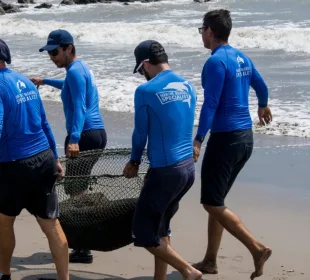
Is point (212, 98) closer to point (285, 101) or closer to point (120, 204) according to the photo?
point (120, 204)

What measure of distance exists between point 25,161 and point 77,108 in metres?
1.01

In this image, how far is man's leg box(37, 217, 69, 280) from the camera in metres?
5.12

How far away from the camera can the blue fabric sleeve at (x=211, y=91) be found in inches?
210

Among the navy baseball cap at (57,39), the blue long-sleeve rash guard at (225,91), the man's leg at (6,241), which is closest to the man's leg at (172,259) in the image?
the blue long-sleeve rash guard at (225,91)

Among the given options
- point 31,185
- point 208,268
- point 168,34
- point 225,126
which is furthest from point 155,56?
point 168,34

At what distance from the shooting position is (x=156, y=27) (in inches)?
1161

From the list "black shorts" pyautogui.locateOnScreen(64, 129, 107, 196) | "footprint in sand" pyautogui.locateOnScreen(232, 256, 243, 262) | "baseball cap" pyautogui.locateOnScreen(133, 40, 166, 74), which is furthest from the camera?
"footprint in sand" pyautogui.locateOnScreen(232, 256, 243, 262)

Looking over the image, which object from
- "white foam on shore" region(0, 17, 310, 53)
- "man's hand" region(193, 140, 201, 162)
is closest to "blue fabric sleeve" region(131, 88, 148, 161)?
"man's hand" region(193, 140, 201, 162)

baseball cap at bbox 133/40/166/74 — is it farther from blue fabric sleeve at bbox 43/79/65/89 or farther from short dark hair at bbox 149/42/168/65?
blue fabric sleeve at bbox 43/79/65/89

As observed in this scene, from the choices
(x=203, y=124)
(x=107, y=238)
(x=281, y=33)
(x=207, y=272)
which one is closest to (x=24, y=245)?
(x=107, y=238)

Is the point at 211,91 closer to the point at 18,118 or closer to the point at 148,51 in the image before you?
the point at 148,51

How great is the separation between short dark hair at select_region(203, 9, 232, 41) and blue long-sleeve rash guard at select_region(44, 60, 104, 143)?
1049 mm

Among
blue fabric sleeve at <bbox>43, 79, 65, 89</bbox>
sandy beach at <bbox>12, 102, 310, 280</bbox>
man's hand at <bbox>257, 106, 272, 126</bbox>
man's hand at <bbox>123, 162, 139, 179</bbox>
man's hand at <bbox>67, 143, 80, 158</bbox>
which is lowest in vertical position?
sandy beach at <bbox>12, 102, 310, 280</bbox>

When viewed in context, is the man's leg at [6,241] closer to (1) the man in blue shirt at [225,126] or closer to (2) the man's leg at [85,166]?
(2) the man's leg at [85,166]
